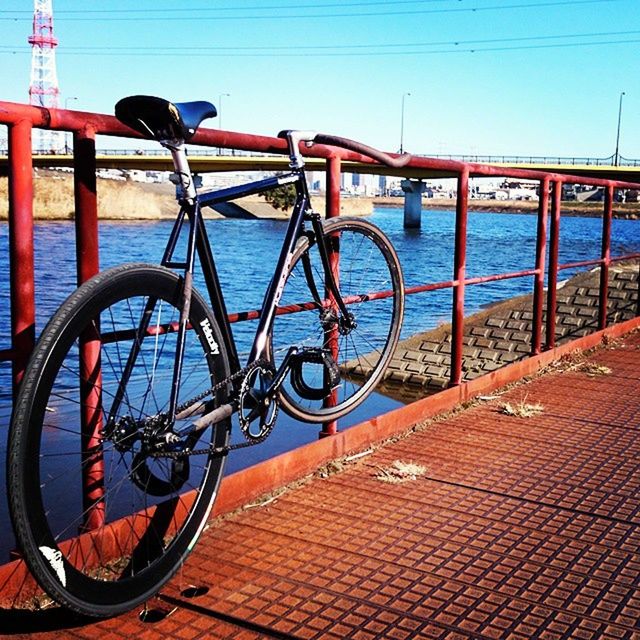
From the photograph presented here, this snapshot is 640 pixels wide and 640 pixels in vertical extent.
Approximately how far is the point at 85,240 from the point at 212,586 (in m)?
1.03

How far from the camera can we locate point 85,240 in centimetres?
247

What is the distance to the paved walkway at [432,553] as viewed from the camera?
230 centimetres

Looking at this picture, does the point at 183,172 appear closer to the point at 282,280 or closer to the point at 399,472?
the point at 282,280

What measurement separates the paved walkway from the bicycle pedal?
37 centimetres

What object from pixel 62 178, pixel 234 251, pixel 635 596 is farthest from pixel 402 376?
pixel 62 178

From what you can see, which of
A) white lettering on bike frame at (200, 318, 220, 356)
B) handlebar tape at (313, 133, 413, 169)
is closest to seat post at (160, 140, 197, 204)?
white lettering on bike frame at (200, 318, 220, 356)

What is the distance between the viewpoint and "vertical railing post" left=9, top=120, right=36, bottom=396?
7.27 feet

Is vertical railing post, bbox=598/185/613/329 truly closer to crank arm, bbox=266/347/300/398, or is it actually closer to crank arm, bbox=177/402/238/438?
crank arm, bbox=266/347/300/398

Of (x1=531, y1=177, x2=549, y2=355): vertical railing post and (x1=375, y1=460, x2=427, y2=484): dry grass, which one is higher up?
(x1=531, y1=177, x2=549, y2=355): vertical railing post

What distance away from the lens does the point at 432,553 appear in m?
2.79

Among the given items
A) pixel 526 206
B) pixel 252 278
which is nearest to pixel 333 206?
pixel 252 278

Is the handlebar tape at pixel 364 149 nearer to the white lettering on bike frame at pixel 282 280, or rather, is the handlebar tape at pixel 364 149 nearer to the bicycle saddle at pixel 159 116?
the white lettering on bike frame at pixel 282 280

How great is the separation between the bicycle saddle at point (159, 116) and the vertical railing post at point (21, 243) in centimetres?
25

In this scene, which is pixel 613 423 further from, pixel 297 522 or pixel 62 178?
pixel 62 178
